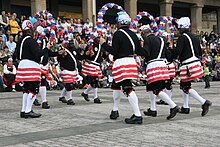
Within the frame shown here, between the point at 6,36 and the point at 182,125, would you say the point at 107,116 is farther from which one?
the point at 6,36

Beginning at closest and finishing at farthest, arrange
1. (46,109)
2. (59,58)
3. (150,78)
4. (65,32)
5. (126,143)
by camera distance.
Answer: (126,143), (150,78), (46,109), (59,58), (65,32)

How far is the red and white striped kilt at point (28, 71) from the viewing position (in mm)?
8812

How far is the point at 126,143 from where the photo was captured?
5.98 metres

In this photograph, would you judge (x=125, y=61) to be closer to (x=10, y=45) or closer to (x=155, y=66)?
(x=155, y=66)

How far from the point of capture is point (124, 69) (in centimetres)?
791

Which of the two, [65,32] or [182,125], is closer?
[182,125]

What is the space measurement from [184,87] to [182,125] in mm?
1861

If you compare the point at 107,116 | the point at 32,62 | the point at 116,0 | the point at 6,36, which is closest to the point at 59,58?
the point at 32,62

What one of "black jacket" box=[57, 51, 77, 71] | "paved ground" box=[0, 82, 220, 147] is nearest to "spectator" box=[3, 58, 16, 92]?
"black jacket" box=[57, 51, 77, 71]

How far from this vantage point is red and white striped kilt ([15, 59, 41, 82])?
28.9 feet

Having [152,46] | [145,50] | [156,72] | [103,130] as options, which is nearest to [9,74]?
[152,46]

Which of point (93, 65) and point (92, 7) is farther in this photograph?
point (92, 7)

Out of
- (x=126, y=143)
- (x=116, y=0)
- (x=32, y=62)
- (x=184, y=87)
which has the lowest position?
(x=126, y=143)

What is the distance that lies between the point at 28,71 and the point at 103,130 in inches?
106
